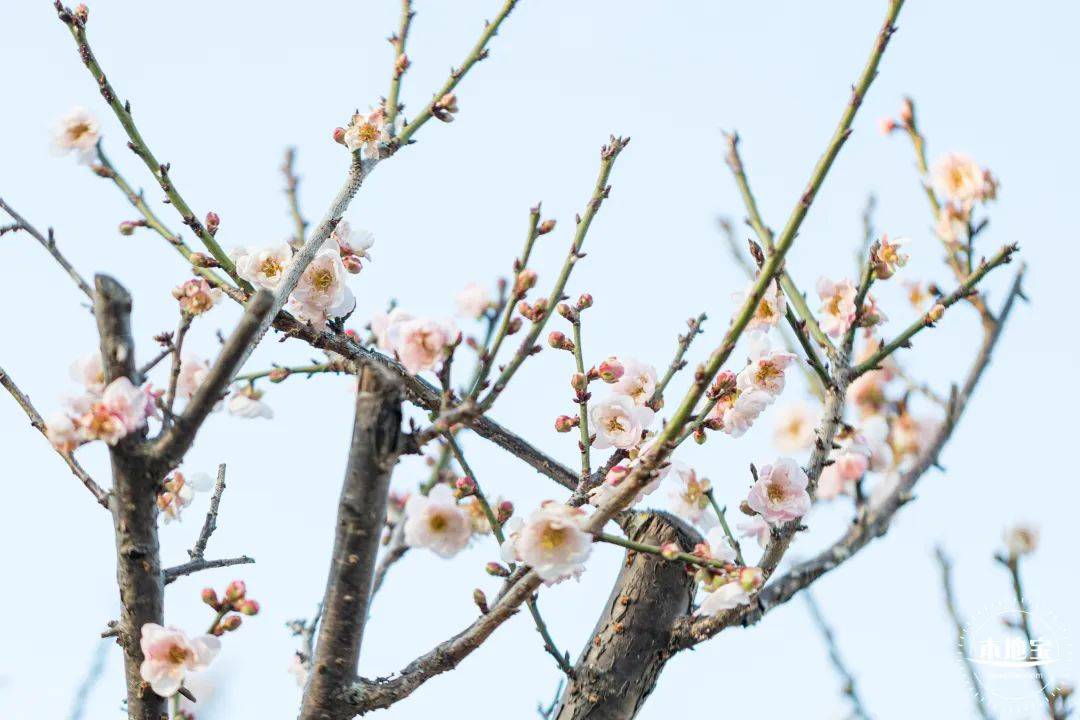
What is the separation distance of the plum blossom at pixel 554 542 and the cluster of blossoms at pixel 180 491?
1451mm

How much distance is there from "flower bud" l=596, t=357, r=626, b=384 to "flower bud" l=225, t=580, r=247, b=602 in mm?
1014

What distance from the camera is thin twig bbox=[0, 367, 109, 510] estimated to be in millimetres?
1977

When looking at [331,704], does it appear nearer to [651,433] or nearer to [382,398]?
[382,398]

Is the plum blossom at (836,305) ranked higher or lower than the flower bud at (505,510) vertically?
higher

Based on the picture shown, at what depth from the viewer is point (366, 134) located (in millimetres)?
2758

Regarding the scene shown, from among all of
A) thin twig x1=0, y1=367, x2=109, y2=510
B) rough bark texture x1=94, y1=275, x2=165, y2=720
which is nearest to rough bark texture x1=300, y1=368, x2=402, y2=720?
rough bark texture x1=94, y1=275, x2=165, y2=720

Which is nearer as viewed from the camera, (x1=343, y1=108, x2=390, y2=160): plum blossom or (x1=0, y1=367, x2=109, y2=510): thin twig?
(x1=0, y1=367, x2=109, y2=510): thin twig

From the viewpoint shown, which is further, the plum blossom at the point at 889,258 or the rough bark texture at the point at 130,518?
the plum blossom at the point at 889,258

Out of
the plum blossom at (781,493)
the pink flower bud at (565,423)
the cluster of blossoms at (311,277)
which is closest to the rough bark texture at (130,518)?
the cluster of blossoms at (311,277)

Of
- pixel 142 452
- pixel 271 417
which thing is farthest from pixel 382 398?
pixel 271 417

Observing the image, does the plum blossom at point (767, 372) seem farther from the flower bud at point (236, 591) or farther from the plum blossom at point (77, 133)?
the plum blossom at point (77, 133)

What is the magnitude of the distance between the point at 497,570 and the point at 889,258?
1458 mm

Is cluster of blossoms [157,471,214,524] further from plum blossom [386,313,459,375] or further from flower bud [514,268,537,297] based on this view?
flower bud [514,268,537,297]

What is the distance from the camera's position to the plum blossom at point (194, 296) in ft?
7.24
